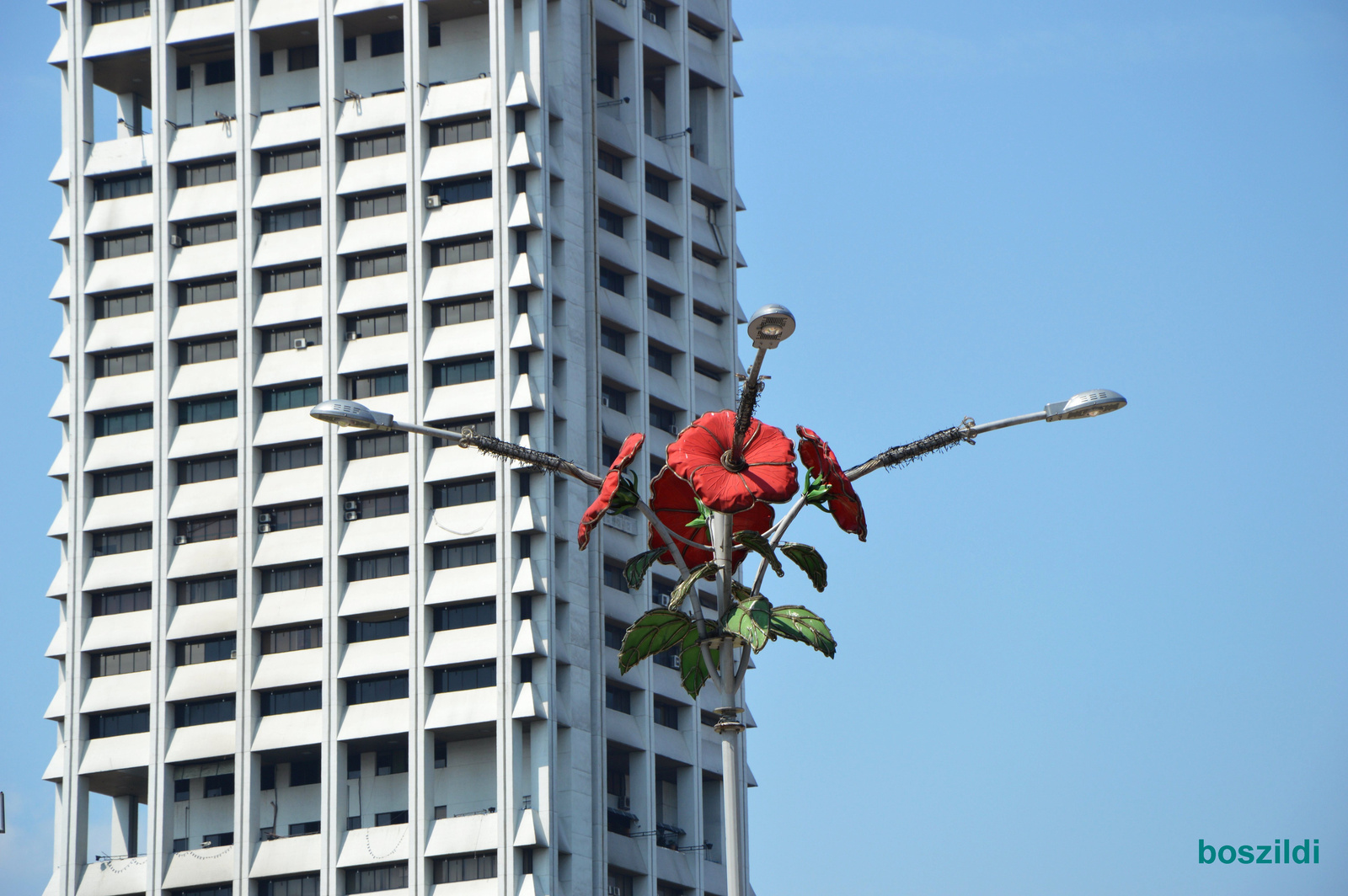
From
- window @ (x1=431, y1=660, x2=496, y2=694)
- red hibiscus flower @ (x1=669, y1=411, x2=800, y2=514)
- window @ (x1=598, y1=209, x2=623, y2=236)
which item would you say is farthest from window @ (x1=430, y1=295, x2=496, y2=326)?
red hibiscus flower @ (x1=669, y1=411, x2=800, y2=514)

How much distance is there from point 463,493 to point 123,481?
16.3 meters

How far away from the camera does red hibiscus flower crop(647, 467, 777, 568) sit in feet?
75.6

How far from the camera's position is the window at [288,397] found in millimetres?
90625

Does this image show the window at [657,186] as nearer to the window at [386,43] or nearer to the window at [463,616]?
the window at [386,43]

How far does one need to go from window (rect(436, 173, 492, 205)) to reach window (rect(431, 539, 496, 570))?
14455mm

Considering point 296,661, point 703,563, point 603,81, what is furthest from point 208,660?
point 703,563

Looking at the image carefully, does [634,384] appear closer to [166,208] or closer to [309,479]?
[309,479]

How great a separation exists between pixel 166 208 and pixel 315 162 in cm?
702

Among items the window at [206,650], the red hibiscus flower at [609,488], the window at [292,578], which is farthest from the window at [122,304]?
the red hibiscus flower at [609,488]

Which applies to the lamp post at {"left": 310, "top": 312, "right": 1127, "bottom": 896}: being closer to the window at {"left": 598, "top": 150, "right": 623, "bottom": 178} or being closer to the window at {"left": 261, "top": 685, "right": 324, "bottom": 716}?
the window at {"left": 261, "top": 685, "right": 324, "bottom": 716}

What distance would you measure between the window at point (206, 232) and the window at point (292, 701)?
65.5ft

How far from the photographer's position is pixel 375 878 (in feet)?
275

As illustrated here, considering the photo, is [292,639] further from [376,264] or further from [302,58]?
[302,58]

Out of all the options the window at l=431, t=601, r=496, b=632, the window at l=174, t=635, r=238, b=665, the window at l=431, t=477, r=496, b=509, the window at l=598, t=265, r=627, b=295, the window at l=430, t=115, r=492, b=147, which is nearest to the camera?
the window at l=431, t=601, r=496, b=632
